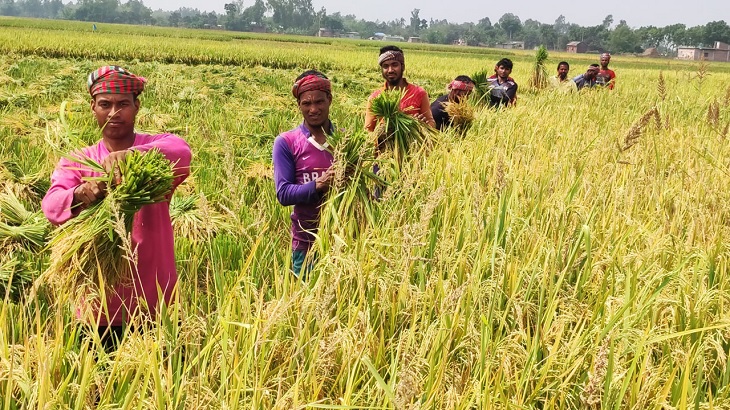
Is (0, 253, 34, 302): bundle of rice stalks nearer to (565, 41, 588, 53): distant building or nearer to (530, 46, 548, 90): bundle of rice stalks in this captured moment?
(530, 46, 548, 90): bundle of rice stalks

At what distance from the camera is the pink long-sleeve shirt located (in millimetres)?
1733

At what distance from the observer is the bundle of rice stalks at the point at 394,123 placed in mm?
3135

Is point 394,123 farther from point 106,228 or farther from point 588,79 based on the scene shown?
point 588,79

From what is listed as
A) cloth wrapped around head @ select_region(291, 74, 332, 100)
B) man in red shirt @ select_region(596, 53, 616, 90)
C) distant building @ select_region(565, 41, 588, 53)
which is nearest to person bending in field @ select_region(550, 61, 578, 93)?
man in red shirt @ select_region(596, 53, 616, 90)

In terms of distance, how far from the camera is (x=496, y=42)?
133875 mm

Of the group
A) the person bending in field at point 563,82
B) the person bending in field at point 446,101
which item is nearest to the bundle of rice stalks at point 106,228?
the person bending in field at point 446,101

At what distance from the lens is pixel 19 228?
1972 mm

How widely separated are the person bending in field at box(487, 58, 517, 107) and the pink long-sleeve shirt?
213 inches

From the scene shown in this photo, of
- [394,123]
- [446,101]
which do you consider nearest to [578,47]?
[446,101]

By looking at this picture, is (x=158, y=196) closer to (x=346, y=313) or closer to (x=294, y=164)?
(x=346, y=313)

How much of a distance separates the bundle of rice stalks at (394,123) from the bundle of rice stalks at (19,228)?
5.85 ft

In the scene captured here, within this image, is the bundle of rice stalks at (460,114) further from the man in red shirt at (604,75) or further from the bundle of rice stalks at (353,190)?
the man in red shirt at (604,75)

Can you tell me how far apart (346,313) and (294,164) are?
3.45 ft

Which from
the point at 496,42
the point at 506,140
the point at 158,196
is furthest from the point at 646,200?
the point at 496,42
